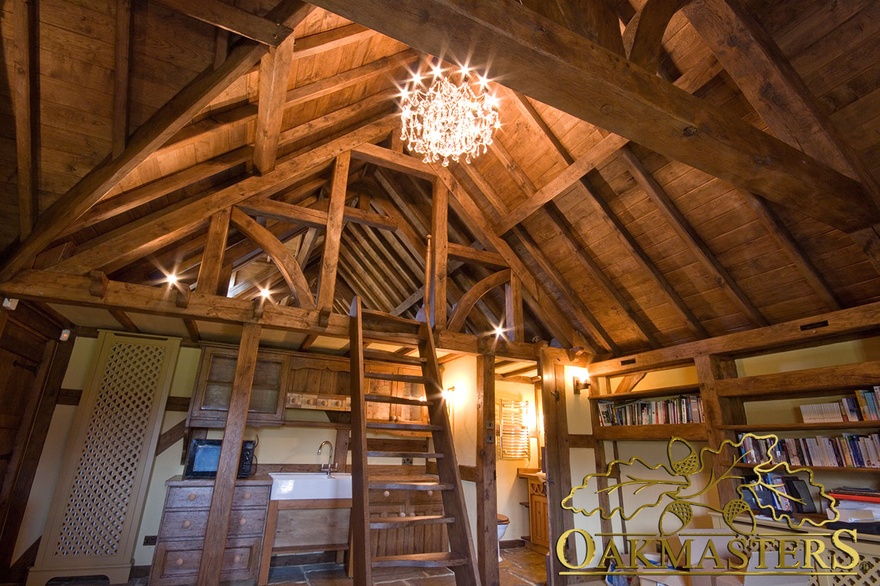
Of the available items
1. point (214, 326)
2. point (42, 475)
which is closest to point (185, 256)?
point (214, 326)

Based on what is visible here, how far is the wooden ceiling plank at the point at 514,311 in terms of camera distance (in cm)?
513

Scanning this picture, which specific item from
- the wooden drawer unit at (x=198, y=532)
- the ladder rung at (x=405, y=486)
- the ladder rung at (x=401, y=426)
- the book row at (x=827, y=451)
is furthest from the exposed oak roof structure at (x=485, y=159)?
the ladder rung at (x=405, y=486)

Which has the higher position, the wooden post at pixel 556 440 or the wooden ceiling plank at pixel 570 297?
the wooden ceiling plank at pixel 570 297

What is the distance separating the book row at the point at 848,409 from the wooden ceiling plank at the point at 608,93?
140 cm

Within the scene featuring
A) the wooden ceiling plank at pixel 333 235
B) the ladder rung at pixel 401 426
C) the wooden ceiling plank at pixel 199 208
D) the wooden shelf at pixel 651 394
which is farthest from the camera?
the wooden shelf at pixel 651 394

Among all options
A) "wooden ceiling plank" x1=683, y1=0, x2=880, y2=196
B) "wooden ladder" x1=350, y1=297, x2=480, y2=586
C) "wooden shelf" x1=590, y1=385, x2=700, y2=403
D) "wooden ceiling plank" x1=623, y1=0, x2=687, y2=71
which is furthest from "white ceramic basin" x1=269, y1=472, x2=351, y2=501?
"wooden ceiling plank" x1=683, y1=0, x2=880, y2=196

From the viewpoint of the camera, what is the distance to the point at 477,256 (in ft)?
17.1

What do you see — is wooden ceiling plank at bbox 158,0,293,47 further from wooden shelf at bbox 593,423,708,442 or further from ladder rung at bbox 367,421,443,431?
wooden shelf at bbox 593,423,708,442

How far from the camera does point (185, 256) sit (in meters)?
4.64

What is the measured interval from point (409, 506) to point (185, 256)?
369 centimetres

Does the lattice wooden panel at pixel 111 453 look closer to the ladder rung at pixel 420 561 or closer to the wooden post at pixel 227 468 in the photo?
the wooden post at pixel 227 468

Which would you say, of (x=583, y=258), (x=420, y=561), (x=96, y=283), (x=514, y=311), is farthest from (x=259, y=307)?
(x=583, y=258)

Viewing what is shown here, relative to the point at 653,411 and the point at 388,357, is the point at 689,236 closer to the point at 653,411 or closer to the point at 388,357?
the point at 653,411

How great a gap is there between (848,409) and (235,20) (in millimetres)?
4850
